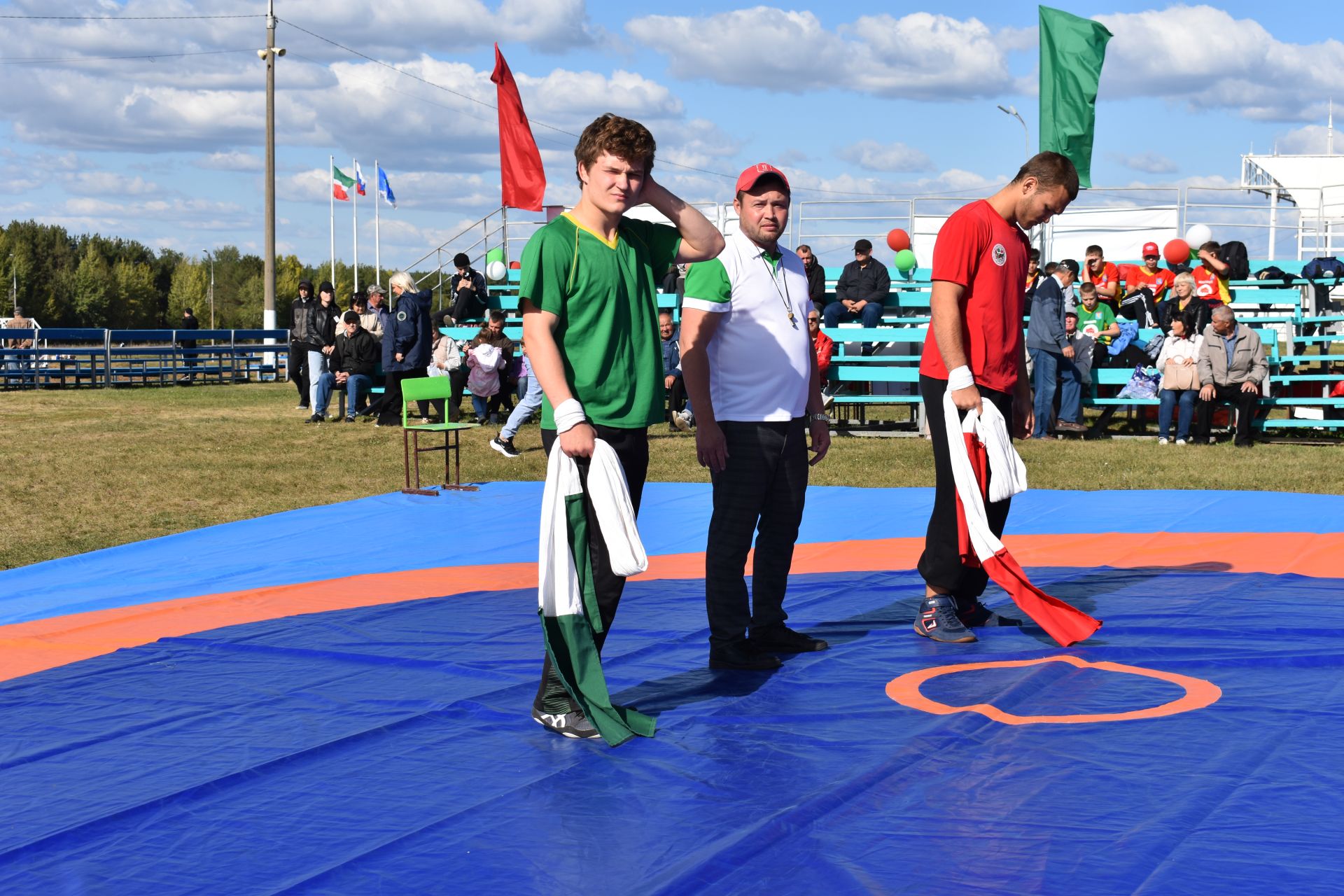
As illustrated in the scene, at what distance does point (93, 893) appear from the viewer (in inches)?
108

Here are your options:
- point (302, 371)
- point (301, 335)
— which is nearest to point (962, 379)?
point (301, 335)

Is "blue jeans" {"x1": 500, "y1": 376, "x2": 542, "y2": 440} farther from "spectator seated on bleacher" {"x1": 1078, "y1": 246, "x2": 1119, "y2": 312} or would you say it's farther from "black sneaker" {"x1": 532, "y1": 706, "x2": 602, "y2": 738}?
"black sneaker" {"x1": 532, "y1": 706, "x2": 602, "y2": 738}

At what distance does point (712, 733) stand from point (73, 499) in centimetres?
781

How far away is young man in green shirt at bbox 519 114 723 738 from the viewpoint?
149 inches

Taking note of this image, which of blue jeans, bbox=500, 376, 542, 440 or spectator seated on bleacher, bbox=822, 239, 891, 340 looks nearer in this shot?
blue jeans, bbox=500, 376, 542, 440

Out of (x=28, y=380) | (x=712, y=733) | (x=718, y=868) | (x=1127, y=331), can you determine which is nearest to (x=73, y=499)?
(x=712, y=733)

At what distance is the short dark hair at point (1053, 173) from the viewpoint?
4926mm

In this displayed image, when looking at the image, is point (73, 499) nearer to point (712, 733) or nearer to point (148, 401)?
point (712, 733)

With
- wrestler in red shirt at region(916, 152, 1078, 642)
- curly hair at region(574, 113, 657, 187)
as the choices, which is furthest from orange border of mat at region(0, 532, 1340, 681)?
curly hair at region(574, 113, 657, 187)

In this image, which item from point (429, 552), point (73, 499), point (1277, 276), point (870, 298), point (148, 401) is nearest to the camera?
point (429, 552)

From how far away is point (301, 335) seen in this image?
17.6 meters

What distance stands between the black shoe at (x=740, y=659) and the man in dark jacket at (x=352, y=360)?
12274mm

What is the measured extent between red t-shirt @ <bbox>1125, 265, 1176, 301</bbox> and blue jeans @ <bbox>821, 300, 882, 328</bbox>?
3.37 m

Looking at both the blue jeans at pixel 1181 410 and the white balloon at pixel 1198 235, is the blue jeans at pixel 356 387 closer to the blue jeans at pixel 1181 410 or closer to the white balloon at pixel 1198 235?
the blue jeans at pixel 1181 410
